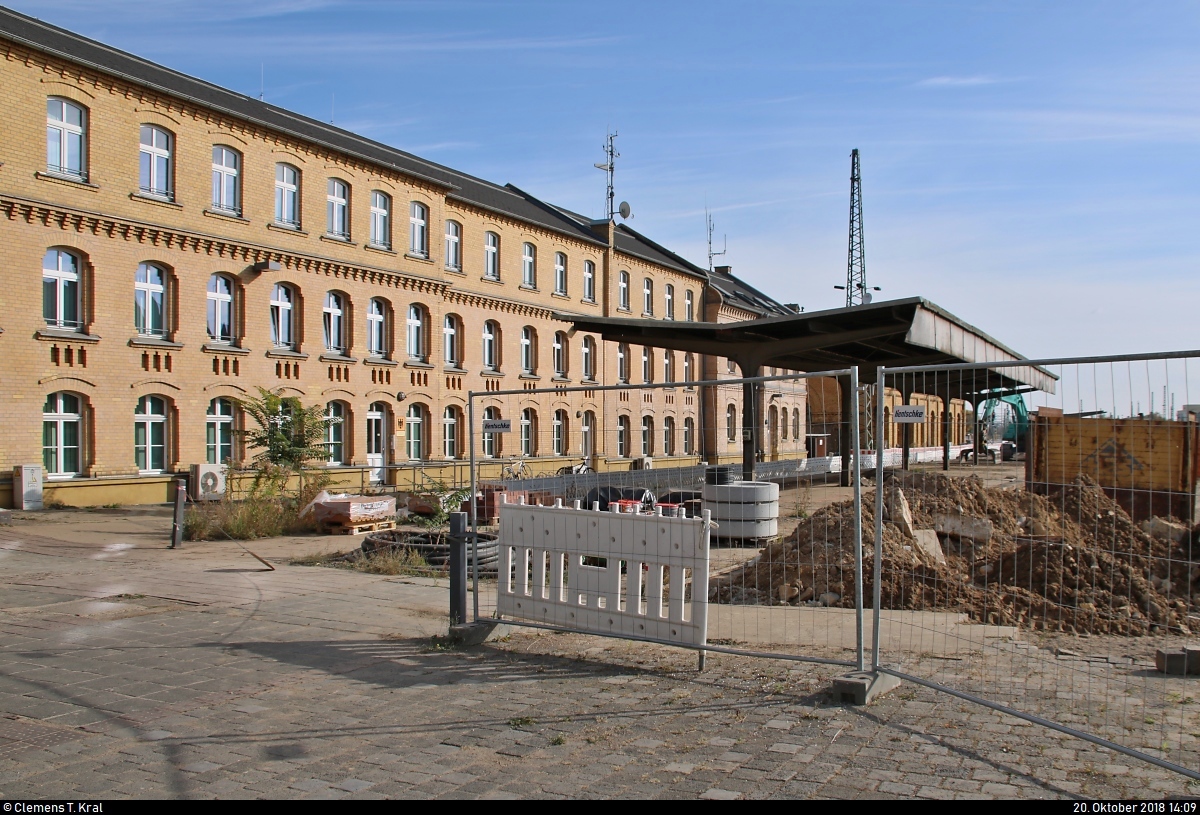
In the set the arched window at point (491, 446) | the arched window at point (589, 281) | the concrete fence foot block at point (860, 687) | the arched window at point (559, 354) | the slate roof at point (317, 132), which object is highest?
the slate roof at point (317, 132)

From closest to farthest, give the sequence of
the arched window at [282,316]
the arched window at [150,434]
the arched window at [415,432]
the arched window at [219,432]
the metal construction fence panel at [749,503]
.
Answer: the metal construction fence panel at [749,503] < the arched window at [150,434] < the arched window at [219,432] < the arched window at [282,316] < the arched window at [415,432]

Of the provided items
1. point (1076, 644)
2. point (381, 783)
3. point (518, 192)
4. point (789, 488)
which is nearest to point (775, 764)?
point (381, 783)

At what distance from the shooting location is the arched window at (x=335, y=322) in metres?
30.5

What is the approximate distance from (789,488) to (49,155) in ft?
70.3

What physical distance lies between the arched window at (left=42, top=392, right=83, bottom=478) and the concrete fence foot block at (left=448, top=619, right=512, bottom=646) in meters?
19.4

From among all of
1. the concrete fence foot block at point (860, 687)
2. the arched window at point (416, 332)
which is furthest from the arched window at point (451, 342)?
the concrete fence foot block at point (860, 687)

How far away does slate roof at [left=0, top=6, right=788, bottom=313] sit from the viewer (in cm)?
2438

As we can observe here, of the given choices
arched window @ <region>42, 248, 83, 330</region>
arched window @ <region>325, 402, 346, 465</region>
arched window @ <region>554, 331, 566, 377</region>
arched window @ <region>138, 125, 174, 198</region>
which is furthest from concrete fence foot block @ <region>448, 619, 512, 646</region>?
arched window @ <region>554, 331, 566, 377</region>

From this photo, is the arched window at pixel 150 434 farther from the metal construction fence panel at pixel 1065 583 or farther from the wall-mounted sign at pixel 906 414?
the wall-mounted sign at pixel 906 414

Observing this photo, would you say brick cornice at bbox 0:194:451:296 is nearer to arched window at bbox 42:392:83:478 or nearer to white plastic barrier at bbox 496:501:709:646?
arched window at bbox 42:392:83:478

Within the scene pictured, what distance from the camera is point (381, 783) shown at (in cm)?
468

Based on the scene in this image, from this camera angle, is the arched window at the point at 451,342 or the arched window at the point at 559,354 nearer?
the arched window at the point at 451,342

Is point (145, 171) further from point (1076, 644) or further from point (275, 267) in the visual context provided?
point (1076, 644)

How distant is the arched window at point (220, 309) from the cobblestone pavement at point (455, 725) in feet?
62.8
